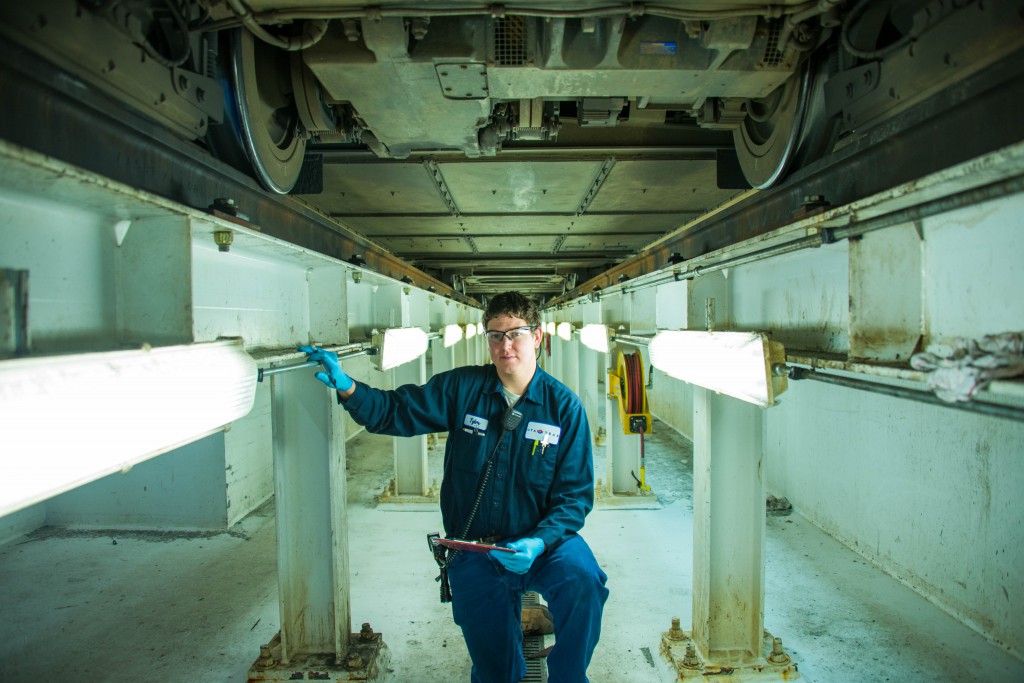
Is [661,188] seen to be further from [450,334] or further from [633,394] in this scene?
[450,334]

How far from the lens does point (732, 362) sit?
1775mm

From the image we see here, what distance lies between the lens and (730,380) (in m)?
1.81

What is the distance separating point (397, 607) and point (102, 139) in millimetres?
3029

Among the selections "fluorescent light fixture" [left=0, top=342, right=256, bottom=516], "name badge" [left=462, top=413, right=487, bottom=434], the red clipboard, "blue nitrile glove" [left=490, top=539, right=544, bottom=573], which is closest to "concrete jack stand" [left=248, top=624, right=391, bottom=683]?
the red clipboard

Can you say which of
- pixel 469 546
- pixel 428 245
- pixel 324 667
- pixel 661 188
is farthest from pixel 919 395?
pixel 428 245

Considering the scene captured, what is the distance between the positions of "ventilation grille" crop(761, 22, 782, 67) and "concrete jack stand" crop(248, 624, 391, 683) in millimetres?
3343

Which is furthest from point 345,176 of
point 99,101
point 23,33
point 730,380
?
point 730,380

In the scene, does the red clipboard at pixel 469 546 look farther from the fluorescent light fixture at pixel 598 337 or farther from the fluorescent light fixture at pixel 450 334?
the fluorescent light fixture at pixel 450 334

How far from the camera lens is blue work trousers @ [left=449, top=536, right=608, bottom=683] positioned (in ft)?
6.22

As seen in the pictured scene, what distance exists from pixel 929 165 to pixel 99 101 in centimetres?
257

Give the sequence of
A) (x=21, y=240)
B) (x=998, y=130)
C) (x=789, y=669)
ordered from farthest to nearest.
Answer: (x=789, y=669) < (x=998, y=130) < (x=21, y=240)

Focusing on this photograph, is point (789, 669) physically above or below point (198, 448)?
below

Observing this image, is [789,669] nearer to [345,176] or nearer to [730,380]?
[730,380]

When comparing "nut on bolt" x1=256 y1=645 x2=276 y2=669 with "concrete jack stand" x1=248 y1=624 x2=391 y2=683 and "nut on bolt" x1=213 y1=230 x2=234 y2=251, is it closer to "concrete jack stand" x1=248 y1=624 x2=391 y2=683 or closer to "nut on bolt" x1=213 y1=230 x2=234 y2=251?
"concrete jack stand" x1=248 y1=624 x2=391 y2=683
